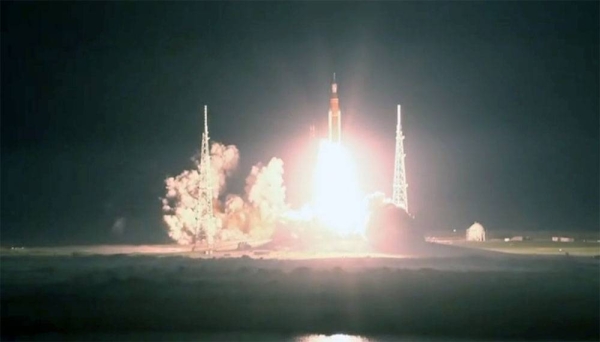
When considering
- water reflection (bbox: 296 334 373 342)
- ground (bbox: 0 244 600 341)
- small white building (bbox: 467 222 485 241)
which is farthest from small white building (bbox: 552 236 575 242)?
water reflection (bbox: 296 334 373 342)

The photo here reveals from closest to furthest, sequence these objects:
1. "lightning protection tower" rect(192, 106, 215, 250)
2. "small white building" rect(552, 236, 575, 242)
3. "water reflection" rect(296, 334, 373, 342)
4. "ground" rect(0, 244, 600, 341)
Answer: "water reflection" rect(296, 334, 373, 342)
"ground" rect(0, 244, 600, 341)
"lightning protection tower" rect(192, 106, 215, 250)
"small white building" rect(552, 236, 575, 242)

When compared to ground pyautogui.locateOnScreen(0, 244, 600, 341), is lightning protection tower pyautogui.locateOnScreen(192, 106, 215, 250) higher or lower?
higher

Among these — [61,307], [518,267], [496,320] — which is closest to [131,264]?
[61,307]

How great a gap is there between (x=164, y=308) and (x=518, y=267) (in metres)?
21.9

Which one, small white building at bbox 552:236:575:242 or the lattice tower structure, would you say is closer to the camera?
the lattice tower structure

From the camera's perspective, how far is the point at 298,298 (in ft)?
178

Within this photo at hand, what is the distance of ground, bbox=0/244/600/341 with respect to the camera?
47906mm

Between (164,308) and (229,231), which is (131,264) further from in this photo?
(229,231)

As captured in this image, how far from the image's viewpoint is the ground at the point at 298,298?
47906mm

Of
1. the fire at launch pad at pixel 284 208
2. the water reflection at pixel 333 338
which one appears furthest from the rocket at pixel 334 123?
the water reflection at pixel 333 338

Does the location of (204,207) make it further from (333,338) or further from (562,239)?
(333,338)

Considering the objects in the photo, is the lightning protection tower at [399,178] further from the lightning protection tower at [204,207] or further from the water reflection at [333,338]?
the water reflection at [333,338]

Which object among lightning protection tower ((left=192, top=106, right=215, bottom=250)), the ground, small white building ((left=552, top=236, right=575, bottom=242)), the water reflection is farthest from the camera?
small white building ((left=552, top=236, right=575, bottom=242))

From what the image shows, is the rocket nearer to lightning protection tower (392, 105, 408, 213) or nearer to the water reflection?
lightning protection tower (392, 105, 408, 213)
